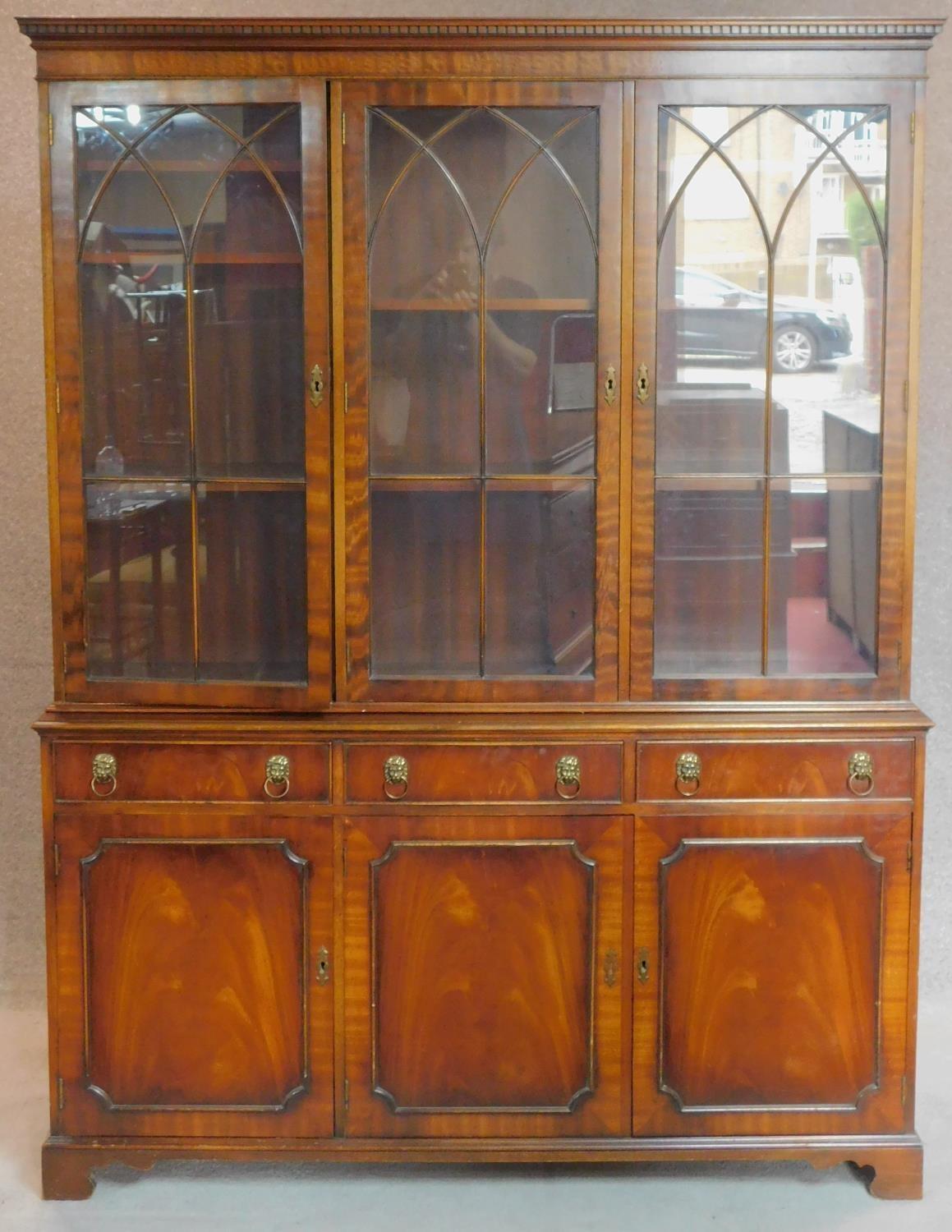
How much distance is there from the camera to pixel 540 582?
2.38 meters

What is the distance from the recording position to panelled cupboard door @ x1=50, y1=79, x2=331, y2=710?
2291 millimetres

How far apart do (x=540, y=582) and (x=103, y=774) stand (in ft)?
2.57

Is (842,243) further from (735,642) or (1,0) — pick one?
(1,0)

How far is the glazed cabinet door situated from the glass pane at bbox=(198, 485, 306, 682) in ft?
1.84

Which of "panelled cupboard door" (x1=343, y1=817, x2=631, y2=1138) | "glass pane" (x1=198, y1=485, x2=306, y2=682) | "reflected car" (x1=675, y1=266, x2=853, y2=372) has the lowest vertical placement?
"panelled cupboard door" (x1=343, y1=817, x2=631, y2=1138)

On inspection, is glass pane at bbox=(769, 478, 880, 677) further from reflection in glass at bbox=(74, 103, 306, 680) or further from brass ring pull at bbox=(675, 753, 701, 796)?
reflection in glass at bbox=(74, 103, 306, 680)

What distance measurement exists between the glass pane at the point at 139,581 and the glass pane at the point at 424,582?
0.31 metres

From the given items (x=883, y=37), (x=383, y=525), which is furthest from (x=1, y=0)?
(x=883, y=37)

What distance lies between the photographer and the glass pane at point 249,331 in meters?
2.31

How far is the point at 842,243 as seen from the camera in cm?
230

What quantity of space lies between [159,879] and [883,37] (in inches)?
69.7

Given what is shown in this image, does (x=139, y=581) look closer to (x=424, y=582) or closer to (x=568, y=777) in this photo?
(x=424, y=582)

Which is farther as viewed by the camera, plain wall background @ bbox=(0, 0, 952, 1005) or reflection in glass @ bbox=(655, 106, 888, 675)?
plain wall background @ bbox=(0, 0, 952, 1005)

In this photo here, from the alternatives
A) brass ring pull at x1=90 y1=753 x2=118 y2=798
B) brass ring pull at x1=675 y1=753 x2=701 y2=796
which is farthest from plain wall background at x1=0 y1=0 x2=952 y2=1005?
brass ring pull at x1=675 y1=753 x2=701 y2=796
